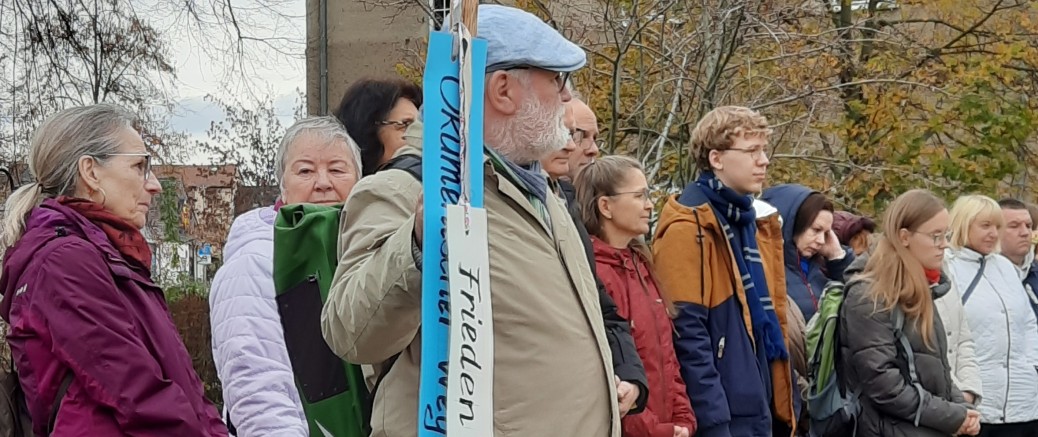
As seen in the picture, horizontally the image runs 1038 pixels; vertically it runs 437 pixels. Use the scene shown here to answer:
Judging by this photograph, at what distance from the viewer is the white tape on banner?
207 cm

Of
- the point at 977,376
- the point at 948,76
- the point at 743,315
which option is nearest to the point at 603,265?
the point at 743,315

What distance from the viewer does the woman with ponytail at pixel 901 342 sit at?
5.32 m

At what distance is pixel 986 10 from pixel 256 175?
10.1 m

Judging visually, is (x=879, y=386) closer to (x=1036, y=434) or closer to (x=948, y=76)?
(x=1036, y=434)

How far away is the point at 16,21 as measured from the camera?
27.4ft

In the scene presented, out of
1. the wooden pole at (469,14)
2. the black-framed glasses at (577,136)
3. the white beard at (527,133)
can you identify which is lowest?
the black-framed glasses at (577,136)

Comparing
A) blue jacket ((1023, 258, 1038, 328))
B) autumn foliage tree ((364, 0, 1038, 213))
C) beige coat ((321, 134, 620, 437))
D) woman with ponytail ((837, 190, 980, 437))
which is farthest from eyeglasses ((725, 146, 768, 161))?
autumn foliage tree ((364, 0, 1038, 213))

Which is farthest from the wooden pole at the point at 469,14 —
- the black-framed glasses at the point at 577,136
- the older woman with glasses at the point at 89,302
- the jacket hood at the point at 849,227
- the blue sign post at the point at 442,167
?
the jacket hood at the point at 849,227

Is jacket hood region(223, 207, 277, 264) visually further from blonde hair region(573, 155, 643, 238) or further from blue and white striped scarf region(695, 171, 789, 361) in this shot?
blue and white striped scarf region(695, 171, 789, 361)

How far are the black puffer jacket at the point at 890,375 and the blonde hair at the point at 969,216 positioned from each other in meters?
1.35

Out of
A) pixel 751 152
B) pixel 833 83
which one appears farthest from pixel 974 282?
pixel 833 83

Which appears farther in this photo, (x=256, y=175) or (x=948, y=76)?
(x=948, y=76)

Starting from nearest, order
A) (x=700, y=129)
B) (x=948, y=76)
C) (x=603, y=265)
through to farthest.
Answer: (x=603, y=265)
(x=700, y=129)
(x=948, y=76)

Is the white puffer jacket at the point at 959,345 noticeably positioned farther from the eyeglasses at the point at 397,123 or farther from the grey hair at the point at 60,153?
the grey hair at the point at 60,153
